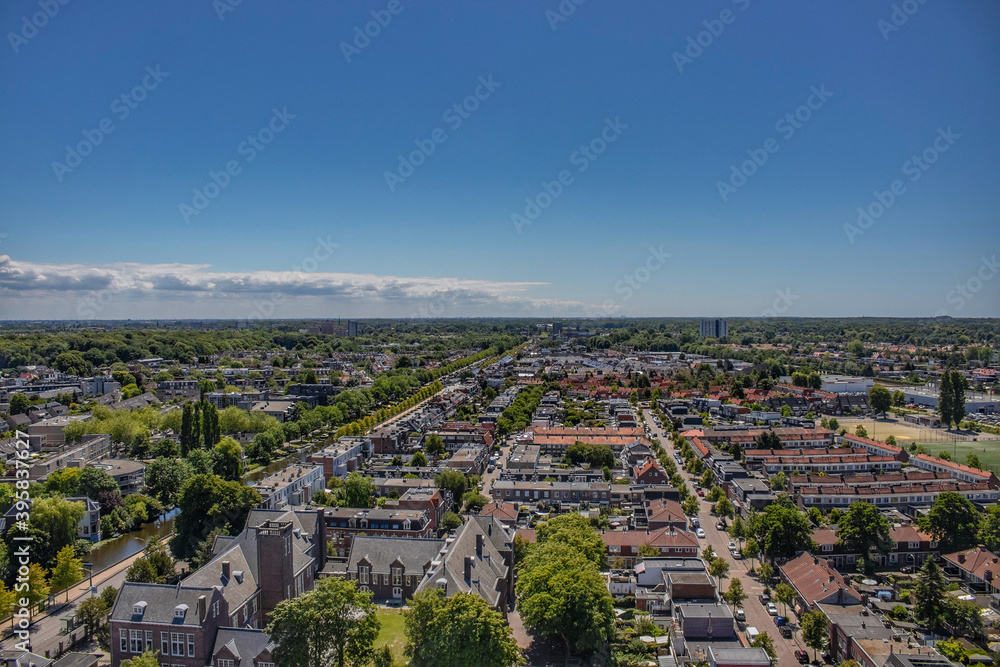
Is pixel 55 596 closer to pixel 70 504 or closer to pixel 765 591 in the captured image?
pixel 70 504

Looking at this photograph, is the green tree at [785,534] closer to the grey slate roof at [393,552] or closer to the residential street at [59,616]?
the grey slate roof at [393,552]

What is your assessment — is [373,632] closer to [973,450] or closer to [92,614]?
[92,614]

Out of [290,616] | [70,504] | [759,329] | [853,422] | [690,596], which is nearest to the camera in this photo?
[290,616]

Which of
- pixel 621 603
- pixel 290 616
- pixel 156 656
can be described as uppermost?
pixel 290 616

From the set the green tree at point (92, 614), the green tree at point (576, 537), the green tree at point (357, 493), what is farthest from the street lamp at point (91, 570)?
the green tree at point (576, 537)

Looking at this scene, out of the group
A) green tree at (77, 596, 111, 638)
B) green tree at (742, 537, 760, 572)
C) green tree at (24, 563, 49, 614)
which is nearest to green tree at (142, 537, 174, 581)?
green tree at (77, 596, 111, 638)

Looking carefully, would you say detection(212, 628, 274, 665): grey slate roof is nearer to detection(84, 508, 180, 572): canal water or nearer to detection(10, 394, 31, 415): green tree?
detection(84, 508, 180, 572): canal water

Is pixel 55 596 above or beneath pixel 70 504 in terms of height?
beneath

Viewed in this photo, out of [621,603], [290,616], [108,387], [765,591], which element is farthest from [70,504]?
[108,387]
